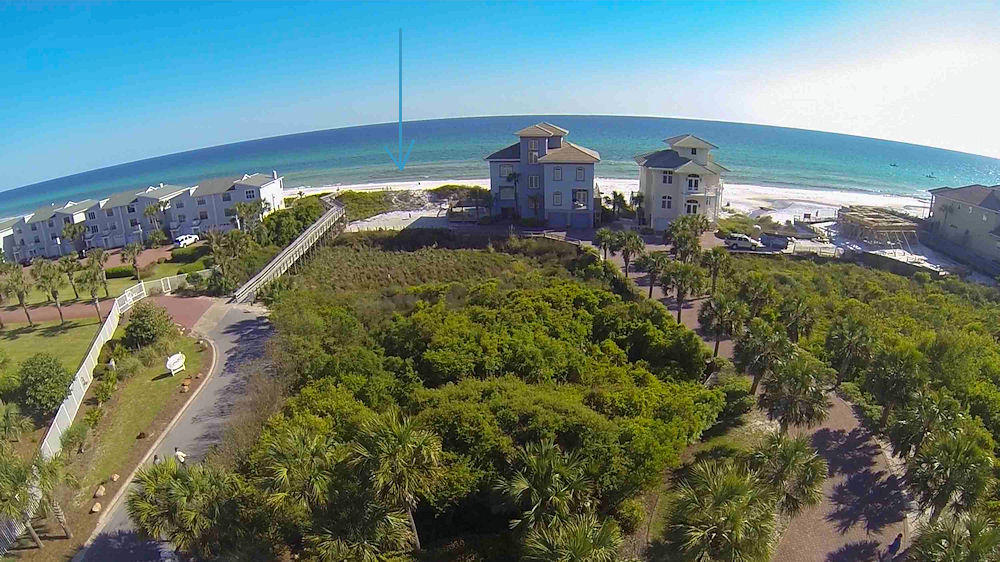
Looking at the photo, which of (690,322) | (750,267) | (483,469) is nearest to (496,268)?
(690,322)

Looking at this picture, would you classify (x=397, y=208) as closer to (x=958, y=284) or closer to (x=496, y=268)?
(x=496, y=268)

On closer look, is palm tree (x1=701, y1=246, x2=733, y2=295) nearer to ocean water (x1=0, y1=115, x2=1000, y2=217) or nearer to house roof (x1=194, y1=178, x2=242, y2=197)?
house roof (x1=194, y1=178, x2=242, y2=197)

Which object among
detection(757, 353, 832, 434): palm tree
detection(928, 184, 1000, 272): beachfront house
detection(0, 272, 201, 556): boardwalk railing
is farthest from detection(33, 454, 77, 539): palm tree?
detection(928, 184, 1000, 272): beachfront house

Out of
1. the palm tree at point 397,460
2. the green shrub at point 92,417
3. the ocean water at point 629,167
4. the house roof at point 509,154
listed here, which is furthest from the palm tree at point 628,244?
the ocean water at point 629,167

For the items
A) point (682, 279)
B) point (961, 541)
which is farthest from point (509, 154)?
point (961, 541)

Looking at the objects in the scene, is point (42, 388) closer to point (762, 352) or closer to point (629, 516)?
point (629, 516)

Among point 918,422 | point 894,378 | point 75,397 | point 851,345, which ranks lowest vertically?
point 75,397
